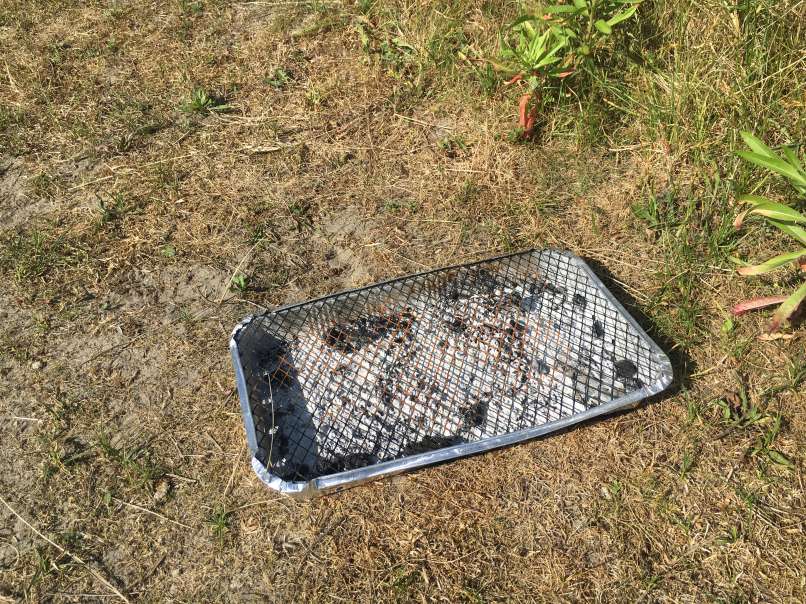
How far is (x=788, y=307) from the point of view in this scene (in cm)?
234

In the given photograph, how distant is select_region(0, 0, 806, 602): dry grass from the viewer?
210 cm

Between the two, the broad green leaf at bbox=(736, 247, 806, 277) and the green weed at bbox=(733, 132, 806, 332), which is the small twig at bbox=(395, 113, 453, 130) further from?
the broad green leaf at bbox=(736, 247, 806, 277)

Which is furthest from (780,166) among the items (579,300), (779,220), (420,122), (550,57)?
(420,122)

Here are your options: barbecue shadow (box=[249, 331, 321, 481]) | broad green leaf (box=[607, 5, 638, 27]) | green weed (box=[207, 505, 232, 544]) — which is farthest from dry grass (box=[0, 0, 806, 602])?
broad green leaf (box=[607, 5, 638, 27])

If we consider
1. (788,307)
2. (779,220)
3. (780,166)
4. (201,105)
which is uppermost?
(780,166)

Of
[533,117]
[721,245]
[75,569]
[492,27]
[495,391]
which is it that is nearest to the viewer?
[75,569]

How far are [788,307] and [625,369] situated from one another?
0.58m

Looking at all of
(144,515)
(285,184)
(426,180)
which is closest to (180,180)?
(285,184)

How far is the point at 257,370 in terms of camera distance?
2520 mm

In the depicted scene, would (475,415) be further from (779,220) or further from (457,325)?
(779,220)

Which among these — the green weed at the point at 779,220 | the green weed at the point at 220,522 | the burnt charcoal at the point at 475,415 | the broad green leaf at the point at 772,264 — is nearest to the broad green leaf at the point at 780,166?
the green weed at the point at 779,220

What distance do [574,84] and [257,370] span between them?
6.66ft

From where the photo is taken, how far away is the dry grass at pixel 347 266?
210cm

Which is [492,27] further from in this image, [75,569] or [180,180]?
[75,569]
